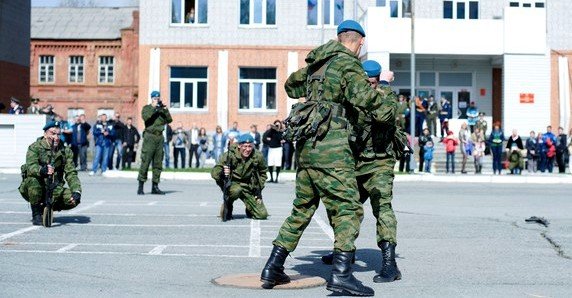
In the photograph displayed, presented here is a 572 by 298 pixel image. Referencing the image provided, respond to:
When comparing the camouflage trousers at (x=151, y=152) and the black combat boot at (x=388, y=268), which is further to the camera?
the camouflage trousers at (x=151, y=152)

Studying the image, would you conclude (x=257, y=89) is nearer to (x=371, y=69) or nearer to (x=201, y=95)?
(x=201, y=95)

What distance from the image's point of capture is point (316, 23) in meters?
43.5

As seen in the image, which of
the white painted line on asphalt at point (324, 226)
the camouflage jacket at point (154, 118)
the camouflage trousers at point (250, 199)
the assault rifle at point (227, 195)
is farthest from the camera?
the camouflage jacket at point (154, 118)

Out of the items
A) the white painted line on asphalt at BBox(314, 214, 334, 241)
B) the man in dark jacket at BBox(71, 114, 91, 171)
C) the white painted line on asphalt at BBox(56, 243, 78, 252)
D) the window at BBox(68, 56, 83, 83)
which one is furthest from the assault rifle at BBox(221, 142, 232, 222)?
the window at BBox(68, 56, 83, 83)

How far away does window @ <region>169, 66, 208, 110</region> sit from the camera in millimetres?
43281

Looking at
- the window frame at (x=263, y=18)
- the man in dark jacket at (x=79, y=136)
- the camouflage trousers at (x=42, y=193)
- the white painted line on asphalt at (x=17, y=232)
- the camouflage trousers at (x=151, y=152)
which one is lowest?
the white painted line on asphalt at (x=17, y=232)

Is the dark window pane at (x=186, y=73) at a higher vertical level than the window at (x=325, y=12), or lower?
lower

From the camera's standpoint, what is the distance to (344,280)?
7.49 m

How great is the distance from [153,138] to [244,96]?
81.0 ft

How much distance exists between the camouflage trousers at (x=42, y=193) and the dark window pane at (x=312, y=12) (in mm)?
Answer: 31381

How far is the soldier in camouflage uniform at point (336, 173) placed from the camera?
7566mm

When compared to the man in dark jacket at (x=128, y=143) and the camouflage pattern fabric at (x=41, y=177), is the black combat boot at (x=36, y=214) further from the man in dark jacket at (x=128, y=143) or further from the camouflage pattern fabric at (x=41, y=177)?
Answer: the man in dark jacket at (x=128, y=143)

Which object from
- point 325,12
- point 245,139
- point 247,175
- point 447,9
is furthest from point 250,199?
point 447,9

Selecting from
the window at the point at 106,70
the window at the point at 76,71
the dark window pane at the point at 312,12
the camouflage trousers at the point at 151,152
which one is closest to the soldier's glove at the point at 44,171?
the camouflage trousers at the point at 151,152
